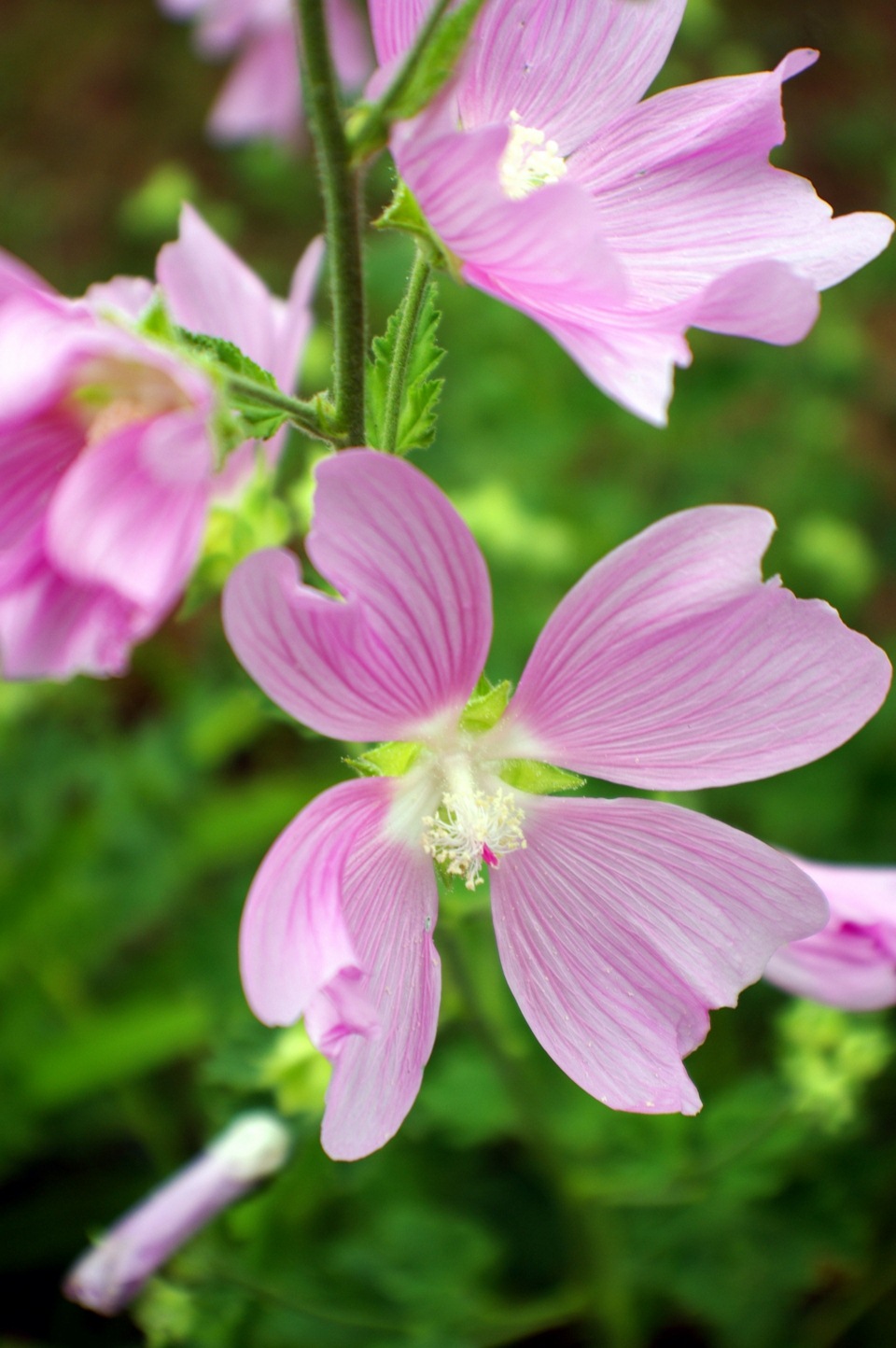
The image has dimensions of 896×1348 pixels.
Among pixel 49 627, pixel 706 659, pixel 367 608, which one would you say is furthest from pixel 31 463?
pixel 706 659

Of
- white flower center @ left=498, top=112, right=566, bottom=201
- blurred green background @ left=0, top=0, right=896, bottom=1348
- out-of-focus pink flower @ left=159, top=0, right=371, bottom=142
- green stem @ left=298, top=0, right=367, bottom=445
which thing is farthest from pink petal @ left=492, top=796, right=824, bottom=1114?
out-of-focus pink flower @ left=159, top=0, right=371, bottom=142

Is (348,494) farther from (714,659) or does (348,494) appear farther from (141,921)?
(141,921)

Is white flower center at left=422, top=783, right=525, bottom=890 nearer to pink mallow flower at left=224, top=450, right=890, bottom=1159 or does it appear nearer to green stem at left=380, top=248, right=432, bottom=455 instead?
pink mallow flower at left=224, top=450, right=890, bottom=1159

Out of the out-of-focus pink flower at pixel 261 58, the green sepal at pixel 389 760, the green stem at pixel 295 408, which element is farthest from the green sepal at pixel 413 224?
the out-of-focus pink flower at pixel 261 58

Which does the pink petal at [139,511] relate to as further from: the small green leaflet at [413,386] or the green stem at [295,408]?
the small green leaflet at [413,386]

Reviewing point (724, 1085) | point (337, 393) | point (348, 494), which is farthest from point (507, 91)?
point (724, 1085)
